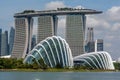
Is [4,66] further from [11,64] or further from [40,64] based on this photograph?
[40,64]

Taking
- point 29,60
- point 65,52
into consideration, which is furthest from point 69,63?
point 29,60

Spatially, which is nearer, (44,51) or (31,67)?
(31,67)

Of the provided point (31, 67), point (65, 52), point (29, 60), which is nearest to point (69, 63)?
point (65, 52)

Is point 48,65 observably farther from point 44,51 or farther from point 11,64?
point 11,64

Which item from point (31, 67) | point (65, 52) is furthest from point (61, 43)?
point (31, 67)

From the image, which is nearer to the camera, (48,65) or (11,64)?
(11,64)

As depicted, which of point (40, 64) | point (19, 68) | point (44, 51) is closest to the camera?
point (19, 68)

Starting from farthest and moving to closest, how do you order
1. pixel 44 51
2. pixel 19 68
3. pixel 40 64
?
pixel 44 51 < pixel 40 64 < pixel 19 68
